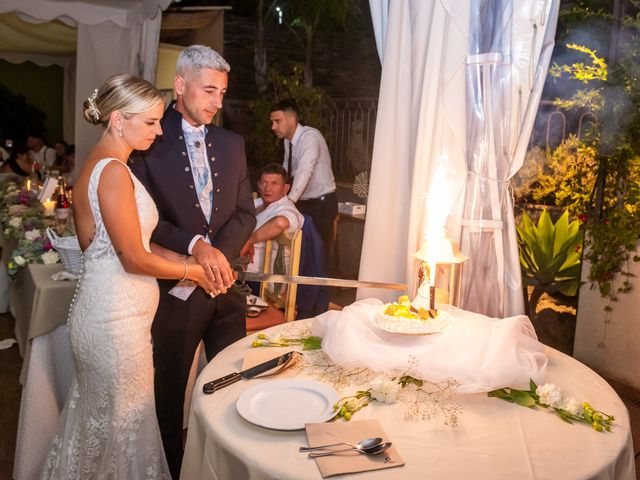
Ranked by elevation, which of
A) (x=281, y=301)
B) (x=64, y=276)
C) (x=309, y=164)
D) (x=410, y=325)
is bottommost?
(x=281, y=301)

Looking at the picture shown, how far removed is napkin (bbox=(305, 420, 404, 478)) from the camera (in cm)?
122

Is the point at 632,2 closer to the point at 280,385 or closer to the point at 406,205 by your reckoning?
the point at 406,205

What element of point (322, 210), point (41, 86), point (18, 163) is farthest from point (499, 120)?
point (41, 86)

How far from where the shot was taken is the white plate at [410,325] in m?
1.70

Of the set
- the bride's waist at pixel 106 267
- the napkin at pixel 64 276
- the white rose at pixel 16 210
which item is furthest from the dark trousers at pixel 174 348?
the white rose at pixel 16 210

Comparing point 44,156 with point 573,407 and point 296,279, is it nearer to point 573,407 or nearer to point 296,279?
point 296,279

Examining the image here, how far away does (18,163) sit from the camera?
7586 mm

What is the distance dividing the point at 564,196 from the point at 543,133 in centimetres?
136

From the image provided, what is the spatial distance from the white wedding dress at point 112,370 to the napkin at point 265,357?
45 centimetres

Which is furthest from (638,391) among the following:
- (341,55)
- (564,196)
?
(341,55)

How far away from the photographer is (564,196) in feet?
17.0

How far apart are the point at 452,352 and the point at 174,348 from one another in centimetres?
108

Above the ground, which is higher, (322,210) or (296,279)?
(296,279)

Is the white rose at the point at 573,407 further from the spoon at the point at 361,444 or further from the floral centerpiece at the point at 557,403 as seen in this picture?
the spoon at the point at 361,444
